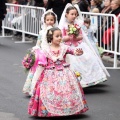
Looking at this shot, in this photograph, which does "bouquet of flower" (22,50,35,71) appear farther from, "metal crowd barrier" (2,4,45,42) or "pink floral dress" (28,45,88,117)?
"metal crowd barrier" (2,4,45,42)

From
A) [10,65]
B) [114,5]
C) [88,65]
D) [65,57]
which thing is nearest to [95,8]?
[114,5]

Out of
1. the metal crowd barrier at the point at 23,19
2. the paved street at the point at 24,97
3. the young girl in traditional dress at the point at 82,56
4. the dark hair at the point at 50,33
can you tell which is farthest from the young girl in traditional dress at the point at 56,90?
the metal crowd barrier at the point at 23,19

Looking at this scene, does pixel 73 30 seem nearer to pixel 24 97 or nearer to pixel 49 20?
pixel 49 20

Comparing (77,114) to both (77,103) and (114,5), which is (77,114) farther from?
(114,5)

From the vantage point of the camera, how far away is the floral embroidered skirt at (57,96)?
353 inches

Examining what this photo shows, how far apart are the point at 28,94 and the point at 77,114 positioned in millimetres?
1883

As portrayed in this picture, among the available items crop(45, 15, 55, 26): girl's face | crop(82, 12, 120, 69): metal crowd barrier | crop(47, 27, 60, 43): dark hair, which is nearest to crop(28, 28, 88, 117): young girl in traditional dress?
crop(47, 27, 60, 43): dark hair

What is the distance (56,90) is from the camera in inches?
356

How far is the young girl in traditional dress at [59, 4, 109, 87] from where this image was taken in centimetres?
1134

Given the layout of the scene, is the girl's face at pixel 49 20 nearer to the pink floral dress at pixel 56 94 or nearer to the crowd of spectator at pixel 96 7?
the pink floral dress at pixel 56 94

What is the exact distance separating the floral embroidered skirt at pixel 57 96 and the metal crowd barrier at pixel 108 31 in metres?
5.74

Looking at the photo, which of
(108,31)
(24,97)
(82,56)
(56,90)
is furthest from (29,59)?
(108,31)

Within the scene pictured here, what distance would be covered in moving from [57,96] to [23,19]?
11.9 m

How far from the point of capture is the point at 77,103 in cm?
907
